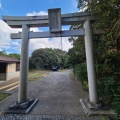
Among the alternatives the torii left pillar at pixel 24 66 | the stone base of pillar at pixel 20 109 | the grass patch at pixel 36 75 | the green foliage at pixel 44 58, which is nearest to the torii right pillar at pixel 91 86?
the stone base of pillar at pixel 20 109

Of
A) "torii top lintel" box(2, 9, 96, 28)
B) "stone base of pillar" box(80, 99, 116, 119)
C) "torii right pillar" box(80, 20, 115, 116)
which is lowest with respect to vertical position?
"stone base of pillar" box(80, 99, 116, 119)

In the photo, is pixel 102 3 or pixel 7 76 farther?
pixel 7 76

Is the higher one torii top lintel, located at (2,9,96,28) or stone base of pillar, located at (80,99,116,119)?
torii top lintel, located at (2,9,96,28)

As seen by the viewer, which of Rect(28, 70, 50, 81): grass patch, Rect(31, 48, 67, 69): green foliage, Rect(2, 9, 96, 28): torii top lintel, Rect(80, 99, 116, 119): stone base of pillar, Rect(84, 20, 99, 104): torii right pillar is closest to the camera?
Rect(80, 99, 116, 119): stone base of pillar

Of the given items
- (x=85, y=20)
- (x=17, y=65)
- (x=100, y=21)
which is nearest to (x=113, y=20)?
(x=100, y=21)

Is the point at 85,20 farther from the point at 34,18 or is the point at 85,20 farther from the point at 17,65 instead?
the point at 17,65

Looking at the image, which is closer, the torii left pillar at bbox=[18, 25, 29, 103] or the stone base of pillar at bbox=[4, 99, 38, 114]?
the stone base of pillar at bbox=[4, 99, 38, 114]

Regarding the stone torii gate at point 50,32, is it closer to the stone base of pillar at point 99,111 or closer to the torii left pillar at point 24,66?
the torii left pillar at point 24,66

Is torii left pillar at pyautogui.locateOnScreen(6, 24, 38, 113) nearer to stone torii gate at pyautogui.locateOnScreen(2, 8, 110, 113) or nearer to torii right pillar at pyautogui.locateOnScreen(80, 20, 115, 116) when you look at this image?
stone torii gate at pyautogui.locateOnScreen(2, 8, 110, 113)

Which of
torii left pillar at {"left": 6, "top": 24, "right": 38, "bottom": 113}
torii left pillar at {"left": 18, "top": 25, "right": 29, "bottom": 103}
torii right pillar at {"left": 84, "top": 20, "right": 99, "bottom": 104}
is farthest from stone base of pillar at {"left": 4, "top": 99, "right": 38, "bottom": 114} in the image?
torii right pillar at {"left": 84, "top": 20, "right": 99, "bottom": 104}

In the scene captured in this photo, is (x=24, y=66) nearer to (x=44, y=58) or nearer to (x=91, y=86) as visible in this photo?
(x=91, y=86)

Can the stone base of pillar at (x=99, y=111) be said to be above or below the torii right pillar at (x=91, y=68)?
below

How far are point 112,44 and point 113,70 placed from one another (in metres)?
1.09

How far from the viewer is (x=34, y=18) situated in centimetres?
620
